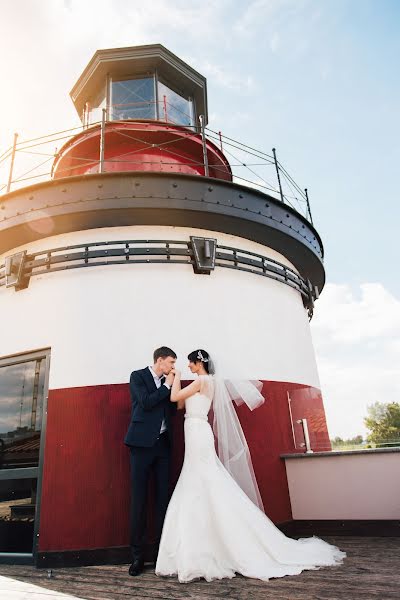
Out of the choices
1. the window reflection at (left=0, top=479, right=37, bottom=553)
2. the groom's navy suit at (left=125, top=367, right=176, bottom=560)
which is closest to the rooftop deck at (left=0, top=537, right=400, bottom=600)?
the groom's navy suit at (left=125, top=367, right=176, bottom=560)

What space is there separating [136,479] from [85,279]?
8.14 feet

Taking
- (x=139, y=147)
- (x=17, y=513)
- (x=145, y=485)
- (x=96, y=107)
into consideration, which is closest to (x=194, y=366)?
(x=145, y=485)

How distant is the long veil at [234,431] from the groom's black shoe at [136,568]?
1191 mm

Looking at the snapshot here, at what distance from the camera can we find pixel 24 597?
10.2ft

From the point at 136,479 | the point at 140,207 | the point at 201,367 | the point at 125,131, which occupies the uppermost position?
the point at 125,131

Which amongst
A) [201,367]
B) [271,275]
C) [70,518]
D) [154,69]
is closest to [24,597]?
[70,518]

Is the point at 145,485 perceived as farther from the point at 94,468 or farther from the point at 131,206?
the point at 131,206

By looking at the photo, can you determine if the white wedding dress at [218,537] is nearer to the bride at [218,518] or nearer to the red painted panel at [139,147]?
the bride at [218,518]

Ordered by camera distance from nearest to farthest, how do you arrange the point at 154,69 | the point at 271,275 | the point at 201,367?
the point at 201,367
the point at 271,275
the point at 154,69

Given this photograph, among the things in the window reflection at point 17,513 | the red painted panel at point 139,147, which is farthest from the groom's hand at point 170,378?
the red painted panel at point 139,147

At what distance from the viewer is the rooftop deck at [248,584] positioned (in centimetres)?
281

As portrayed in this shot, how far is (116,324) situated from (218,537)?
8.32 ft

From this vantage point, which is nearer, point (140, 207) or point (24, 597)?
point (24, 597)

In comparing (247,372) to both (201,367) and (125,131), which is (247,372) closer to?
(201,367)
